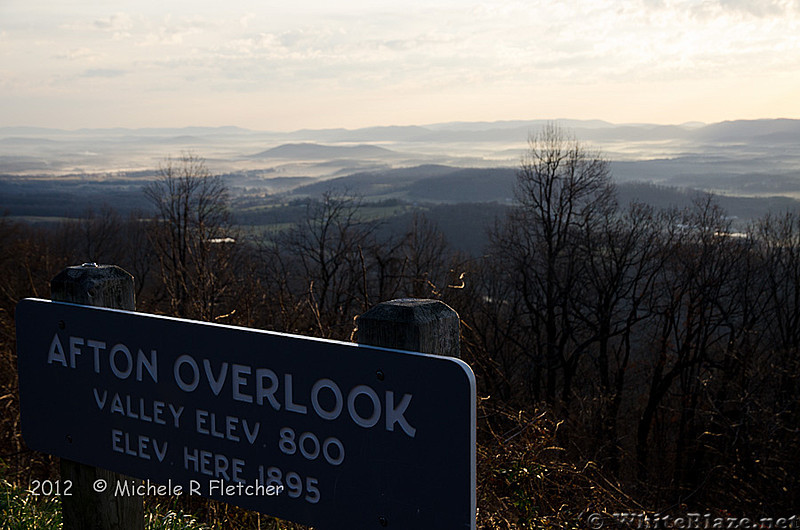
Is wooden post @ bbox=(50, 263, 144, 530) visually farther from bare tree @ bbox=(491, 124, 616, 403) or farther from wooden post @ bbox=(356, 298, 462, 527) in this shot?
bare tree @ bbox=(491, 124, 616, 403)

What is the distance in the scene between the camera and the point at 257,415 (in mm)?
2082

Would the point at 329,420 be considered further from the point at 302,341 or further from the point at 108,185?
the point at 108,185

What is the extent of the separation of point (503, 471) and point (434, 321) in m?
4.97

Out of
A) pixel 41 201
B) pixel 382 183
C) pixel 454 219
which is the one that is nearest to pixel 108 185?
pixel 41 201

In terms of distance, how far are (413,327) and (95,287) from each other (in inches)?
52.6

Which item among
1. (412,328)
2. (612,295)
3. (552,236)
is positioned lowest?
(612,295)

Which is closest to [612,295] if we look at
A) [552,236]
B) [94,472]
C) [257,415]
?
[552,236]

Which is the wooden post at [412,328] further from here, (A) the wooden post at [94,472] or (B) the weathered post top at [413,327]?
(A) the wooden post at [94,472]

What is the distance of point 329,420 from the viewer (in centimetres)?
194

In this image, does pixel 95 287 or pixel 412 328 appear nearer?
pixel 412 328

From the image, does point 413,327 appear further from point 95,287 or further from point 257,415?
point 95,287

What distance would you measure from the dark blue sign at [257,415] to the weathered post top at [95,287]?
61 mm

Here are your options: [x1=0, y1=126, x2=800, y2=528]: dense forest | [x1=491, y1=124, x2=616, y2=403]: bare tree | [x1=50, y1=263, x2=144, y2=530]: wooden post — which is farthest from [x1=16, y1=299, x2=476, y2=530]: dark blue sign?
[x1=491, y1=124, x2=616, y2=403]: bare tree

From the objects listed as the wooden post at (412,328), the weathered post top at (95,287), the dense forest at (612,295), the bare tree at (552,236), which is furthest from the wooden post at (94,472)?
the bare tree at (552,236)
